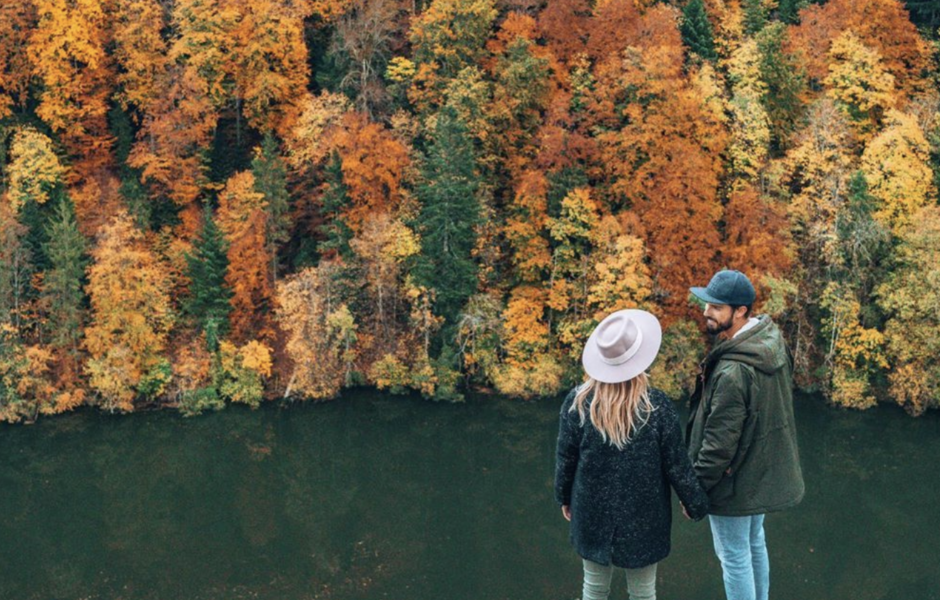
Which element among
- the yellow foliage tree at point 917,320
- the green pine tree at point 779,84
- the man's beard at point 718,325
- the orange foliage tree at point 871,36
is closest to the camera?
the man's beard at point 718,325

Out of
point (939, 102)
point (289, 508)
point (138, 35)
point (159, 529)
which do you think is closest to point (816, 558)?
point (289, 508)

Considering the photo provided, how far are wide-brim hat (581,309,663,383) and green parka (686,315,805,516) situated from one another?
2.09 ft

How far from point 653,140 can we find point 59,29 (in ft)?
63.9

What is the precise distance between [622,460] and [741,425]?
0.75m

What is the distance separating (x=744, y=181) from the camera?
96.8 feet

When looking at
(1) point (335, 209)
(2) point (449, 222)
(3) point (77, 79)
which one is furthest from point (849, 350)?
(3) point (77, 79)

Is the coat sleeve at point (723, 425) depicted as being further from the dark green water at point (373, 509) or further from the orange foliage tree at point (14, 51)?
the orange foliage tree at point (14, 51)

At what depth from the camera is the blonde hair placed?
4.99 m

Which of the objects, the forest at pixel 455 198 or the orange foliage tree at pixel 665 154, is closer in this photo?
the forest at pixel 455 198

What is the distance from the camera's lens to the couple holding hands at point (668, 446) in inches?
198

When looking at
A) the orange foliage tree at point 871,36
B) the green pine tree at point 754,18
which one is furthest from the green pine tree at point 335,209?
the orange foliage tree at point 871,36

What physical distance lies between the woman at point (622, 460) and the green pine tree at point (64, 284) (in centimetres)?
2575

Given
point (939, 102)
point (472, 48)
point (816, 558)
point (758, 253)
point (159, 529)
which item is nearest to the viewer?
point (816, 558)

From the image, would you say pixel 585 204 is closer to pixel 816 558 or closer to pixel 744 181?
pixel 744 181
